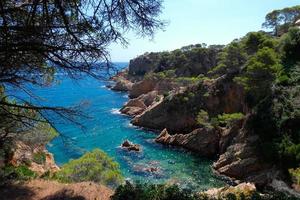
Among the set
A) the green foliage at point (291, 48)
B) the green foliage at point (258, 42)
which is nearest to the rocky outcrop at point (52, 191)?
the green foliage at point (291, 48)

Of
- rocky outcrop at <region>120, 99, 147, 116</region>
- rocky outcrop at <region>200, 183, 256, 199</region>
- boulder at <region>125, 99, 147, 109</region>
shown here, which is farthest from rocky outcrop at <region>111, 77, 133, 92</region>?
rocky outcrop at <region>200, 183, 256, 199</region>

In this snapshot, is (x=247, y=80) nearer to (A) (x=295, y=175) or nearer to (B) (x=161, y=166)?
(B) (x=161, y=166)

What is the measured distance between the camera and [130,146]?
40.0 m

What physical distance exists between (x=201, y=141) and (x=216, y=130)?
2078 millimetres

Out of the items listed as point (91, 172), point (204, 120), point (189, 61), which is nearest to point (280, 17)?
point (189, 61)

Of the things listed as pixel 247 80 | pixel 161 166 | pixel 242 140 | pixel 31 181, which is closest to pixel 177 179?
pixel 161 166

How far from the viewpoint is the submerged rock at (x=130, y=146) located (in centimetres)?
3953

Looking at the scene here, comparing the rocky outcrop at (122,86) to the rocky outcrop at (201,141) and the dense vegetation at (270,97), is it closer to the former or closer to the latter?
the dense vegetation at (270,97)

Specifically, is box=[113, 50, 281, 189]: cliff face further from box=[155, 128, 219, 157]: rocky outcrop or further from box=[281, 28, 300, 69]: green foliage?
box=[281, 28, 300, 69]: green foliage

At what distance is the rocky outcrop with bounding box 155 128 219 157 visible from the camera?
125 feet

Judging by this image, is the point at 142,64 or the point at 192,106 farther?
the point at 142,64

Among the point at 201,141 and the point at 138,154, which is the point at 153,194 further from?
the point at 201,141

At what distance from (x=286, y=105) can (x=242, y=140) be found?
16.8ft

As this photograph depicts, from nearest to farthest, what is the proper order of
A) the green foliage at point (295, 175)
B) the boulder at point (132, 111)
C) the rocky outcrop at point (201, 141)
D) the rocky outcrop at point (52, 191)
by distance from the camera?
the rocky outcrop at point (52, 191) < the green foliage at point (295, 175) < the rocky outcrop at point (201, 141) < the boulder at point (132, 111)
